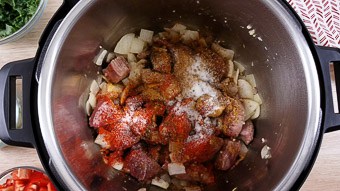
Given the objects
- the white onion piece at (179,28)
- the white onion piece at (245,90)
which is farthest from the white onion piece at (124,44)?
the white onion piece at (245,90)

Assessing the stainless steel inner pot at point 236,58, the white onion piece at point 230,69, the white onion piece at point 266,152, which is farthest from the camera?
the white onion piece at point 230,69

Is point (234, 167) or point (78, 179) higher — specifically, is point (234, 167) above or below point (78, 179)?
below

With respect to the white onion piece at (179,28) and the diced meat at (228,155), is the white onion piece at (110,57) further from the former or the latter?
the diced meat at (228,155)

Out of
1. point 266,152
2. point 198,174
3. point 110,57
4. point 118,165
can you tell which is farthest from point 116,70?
point 266,152

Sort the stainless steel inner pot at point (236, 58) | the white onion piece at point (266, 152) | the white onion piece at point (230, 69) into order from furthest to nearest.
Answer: the white onion piece at point (230, 69)
the white onion piece at point (266, 152)
the stainless steel inner pot at point (236, 58)

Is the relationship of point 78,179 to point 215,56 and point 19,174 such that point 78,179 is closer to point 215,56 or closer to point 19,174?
point 19,174

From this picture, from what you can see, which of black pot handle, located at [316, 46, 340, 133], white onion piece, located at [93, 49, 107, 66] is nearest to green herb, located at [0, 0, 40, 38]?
white onion piece, located at [93, 49, 107, 66]

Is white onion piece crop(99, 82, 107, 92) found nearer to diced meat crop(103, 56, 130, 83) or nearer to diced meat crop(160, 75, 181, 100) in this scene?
diced meat crop(103, 56, 130, 83)

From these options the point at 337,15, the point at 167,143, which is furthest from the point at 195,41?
the point at 337,15
